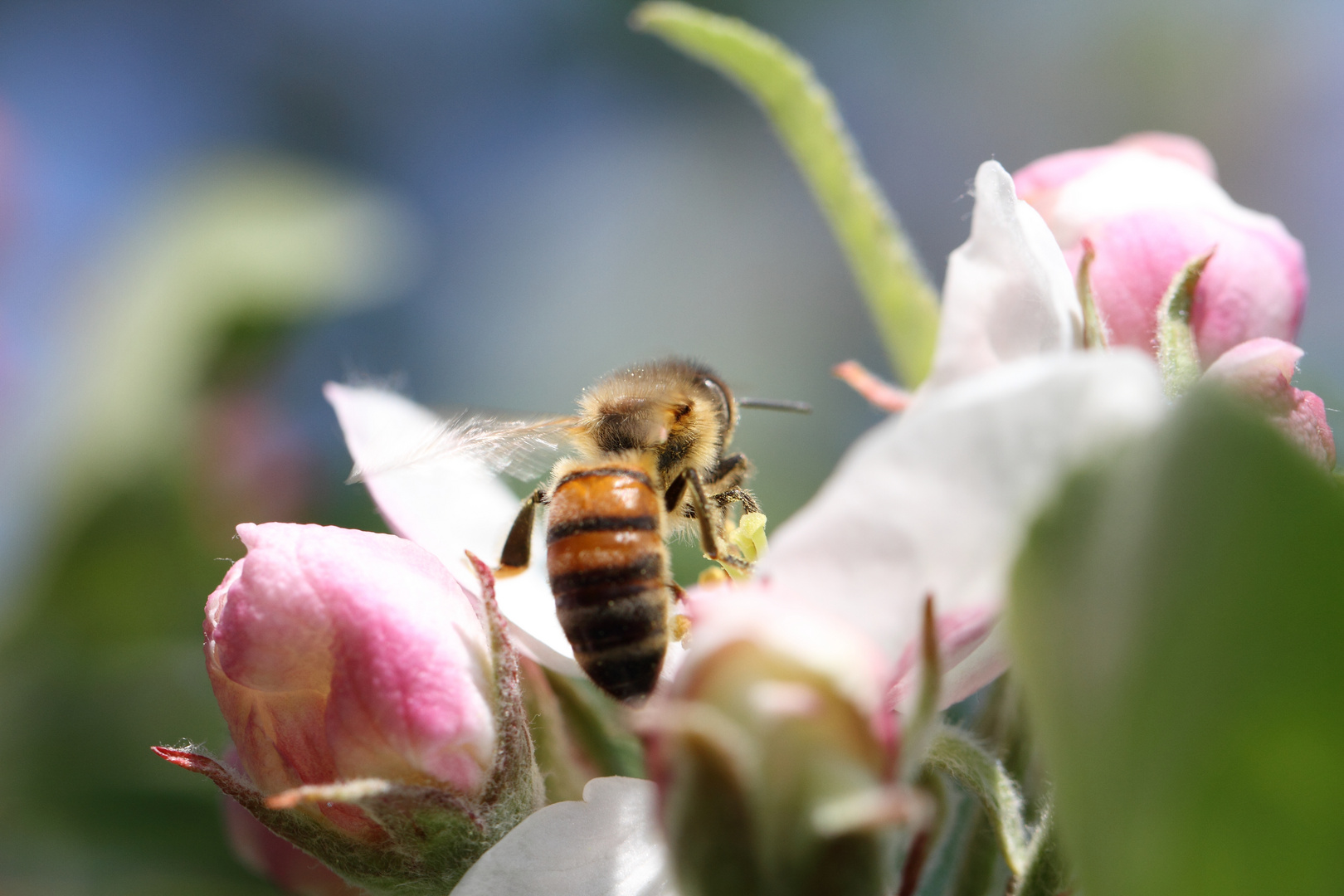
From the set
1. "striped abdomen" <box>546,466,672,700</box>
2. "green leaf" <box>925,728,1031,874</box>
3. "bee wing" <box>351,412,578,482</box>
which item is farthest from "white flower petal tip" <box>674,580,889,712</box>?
"bee wing" <box>351,412,578,482</box>

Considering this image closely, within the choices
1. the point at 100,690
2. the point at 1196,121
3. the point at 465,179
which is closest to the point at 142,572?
the point at 100,690

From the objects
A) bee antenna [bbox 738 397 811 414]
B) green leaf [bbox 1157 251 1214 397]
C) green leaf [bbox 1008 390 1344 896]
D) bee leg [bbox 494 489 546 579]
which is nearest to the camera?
green leaf [bbox 1008 390 1344 896]

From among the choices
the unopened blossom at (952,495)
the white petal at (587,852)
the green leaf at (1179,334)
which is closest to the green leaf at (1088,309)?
the green leaf at (1179,334)

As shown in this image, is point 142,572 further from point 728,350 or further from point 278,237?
point 728,350

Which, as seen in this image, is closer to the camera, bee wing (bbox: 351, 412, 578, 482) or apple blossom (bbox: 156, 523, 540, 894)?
apple blossom (bbox: 156, 523, 540, 894)

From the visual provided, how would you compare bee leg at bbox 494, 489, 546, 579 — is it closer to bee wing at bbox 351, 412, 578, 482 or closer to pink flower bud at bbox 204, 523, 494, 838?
bee wing at bbox 351, 412, 578, 482

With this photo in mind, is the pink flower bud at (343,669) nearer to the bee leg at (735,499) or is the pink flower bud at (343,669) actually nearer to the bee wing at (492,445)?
the bee wing at (492,445)

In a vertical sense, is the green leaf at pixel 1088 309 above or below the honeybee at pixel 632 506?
above
